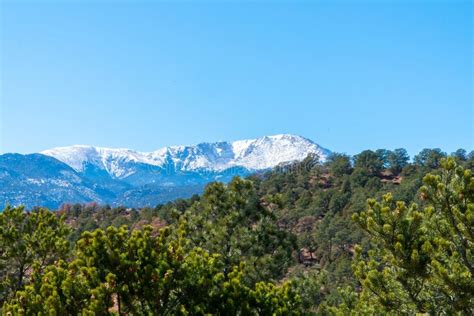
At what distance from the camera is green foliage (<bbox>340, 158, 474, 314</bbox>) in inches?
484

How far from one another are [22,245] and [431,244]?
16854mm

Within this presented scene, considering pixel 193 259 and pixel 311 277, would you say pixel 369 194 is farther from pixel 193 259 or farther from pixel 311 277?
pixel 193 259

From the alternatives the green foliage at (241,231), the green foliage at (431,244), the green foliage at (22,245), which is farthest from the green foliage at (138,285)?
the green foliage at (22,245)

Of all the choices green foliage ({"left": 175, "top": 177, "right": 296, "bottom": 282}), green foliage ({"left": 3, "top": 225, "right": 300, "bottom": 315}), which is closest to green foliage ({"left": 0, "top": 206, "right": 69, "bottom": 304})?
green foliage ({"left": 175, "top": 177, "right": 296, "bottom": 282})

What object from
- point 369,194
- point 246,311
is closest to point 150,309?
point 246,311

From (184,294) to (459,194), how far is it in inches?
332

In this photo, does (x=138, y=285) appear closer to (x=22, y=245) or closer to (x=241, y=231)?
(x=241, y=231)

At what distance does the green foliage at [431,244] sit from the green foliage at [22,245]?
13923 millimetres

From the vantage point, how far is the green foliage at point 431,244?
1229cm

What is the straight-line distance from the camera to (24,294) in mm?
11477

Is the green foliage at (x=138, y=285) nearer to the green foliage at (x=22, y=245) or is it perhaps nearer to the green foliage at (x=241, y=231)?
the green foliage at (x=241, y=231)

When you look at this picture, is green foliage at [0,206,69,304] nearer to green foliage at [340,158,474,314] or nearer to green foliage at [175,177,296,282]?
green foliage at [175,177,296,282]

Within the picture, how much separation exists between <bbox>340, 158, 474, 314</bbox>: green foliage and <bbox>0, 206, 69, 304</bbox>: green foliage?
45.7ft

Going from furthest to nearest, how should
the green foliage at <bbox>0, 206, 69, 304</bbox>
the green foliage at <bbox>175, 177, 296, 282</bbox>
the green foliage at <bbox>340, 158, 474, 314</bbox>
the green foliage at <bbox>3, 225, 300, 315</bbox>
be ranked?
the green foliage at <bbox>175, 177, 296, 282</bbox>
the green foliage at <bbox>0, 206, 69, 304</bbox>
the green foliage at <bbox>340, 158, 474, 314</bbox>
the green foliage at <bbox>3, 225, 300, 315</bbox>
